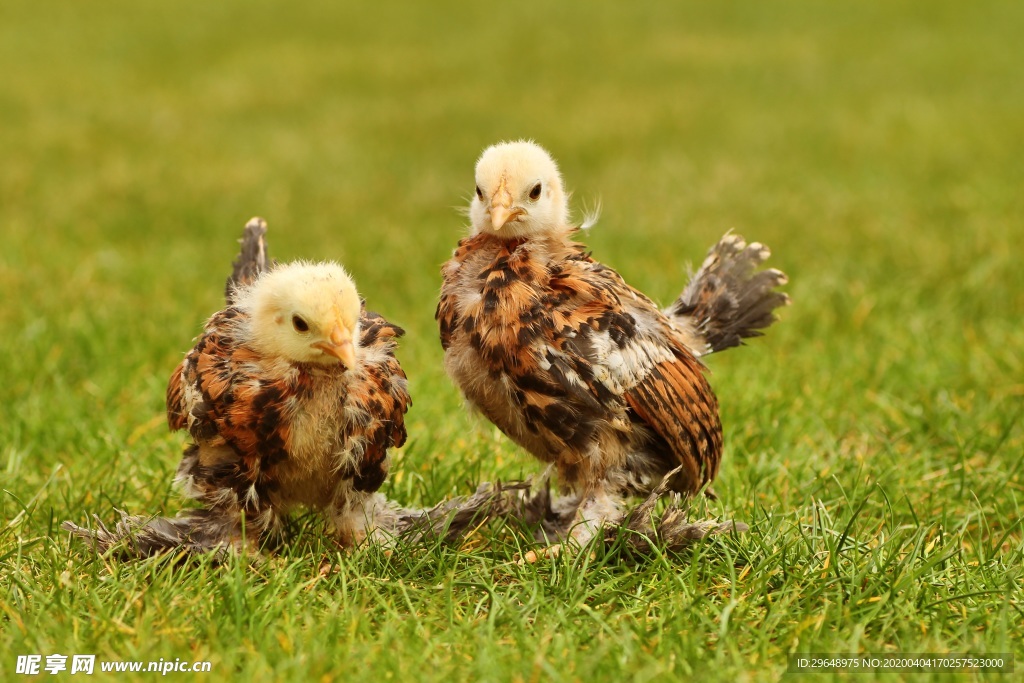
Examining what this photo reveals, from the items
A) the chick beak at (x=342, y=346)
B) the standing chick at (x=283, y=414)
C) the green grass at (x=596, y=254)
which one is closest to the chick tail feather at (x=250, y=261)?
the standing chick at (x=283, y=414)

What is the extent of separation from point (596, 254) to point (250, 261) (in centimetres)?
414

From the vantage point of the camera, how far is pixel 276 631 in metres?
3.21

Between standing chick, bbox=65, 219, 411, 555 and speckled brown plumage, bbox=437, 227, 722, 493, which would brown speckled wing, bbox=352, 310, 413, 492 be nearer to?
standing chick, bbox=65, 219, 411, 555

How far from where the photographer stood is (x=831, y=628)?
3.32 m

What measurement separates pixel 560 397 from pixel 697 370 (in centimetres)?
71

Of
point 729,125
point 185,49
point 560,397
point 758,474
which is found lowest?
point 758,474

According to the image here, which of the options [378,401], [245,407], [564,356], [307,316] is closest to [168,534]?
[245,407]

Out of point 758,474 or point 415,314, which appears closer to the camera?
point 758,474

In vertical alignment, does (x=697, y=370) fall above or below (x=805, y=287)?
below

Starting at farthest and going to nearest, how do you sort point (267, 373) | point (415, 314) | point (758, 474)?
point (415, 314) → point (758, 474) → point (267, 373)

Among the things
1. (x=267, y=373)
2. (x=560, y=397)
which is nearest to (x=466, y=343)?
(x=560, y=397)

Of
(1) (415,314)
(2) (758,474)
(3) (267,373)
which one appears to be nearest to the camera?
(3) (267,373)

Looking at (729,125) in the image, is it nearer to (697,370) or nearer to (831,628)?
(697,370)

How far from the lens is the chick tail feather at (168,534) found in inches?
145
